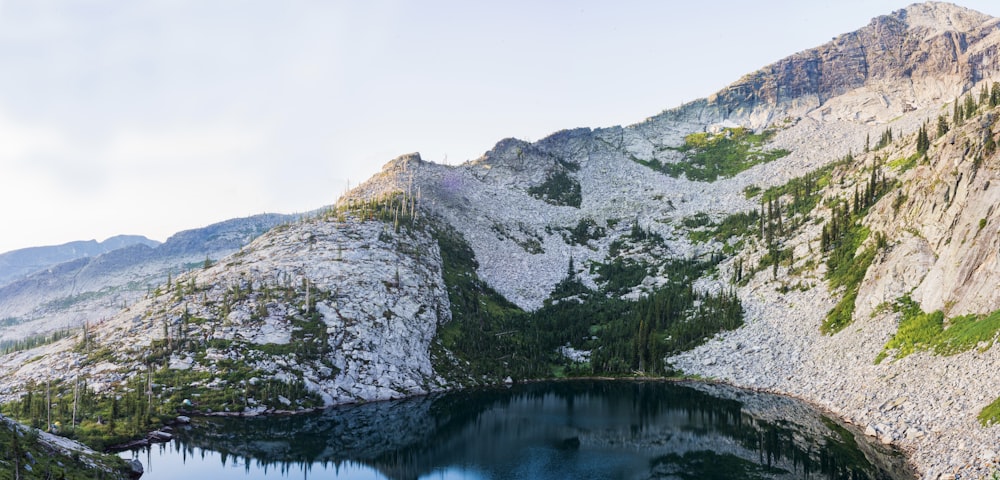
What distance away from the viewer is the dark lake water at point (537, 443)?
5119 centimetres

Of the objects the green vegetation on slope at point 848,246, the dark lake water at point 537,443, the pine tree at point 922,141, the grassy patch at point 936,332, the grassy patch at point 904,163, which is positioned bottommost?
the dark lake water at point 537,443

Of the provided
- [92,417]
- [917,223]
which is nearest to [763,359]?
[917,223]

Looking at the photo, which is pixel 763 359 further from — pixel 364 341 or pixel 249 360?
pixel 249 360

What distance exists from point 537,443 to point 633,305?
7390 cm

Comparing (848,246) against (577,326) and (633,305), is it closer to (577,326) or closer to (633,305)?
(633,305)

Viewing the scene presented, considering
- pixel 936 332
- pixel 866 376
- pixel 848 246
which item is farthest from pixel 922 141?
pixel 866 376

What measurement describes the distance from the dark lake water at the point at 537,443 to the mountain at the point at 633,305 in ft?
Result: 18.4

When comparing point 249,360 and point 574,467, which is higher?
point 249,360

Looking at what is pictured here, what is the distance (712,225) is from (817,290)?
6362 cm

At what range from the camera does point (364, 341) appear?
91812 mm

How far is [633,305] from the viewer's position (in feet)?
433

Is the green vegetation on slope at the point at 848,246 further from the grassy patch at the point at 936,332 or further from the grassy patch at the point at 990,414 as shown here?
the grassy patch at the point at 990,414

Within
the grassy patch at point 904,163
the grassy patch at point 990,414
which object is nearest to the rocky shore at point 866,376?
the grassy patch at point 990,414

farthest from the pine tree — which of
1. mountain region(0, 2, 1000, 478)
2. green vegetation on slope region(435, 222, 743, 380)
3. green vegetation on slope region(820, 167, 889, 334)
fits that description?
green vegetation on slope region(435, 222, 743, 380)
